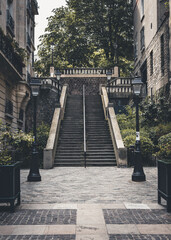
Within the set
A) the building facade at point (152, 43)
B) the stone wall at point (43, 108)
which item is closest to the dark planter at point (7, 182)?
the building facade at point (152, 43)

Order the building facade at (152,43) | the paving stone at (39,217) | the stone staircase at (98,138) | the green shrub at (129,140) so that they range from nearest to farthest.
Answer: the paving stone at (39,217), the stone staircase at (98,138), the green shrub at (129,140), the building facade at (152,43)

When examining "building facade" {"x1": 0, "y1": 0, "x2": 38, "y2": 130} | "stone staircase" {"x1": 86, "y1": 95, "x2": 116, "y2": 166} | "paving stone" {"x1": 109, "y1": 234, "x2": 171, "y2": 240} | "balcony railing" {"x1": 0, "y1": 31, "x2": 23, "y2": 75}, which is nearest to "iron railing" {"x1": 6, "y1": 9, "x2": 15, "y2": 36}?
"building facade" {"x1": 0, "y1": 0, "x2": 38, "y2": 130}

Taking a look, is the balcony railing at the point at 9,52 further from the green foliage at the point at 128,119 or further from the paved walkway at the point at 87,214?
the paved walkway at the point at 87,214

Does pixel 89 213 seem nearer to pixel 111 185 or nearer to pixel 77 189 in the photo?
pixel 77 189

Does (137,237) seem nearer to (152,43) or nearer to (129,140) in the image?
(129,140)

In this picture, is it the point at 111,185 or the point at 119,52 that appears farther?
the point at 119,52

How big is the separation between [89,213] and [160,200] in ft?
6.46

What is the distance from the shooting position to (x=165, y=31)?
62.6 feet

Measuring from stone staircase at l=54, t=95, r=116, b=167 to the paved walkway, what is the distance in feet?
18.9

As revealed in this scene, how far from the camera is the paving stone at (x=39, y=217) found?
557cm

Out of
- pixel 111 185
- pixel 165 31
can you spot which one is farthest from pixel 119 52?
pixel 111 185

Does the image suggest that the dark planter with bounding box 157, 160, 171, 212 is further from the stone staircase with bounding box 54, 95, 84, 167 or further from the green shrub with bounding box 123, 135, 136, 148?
the green shrub with bounding box 123, 135, 136, 148

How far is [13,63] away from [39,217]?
1290 centimetres

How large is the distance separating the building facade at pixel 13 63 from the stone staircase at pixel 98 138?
491 cm
